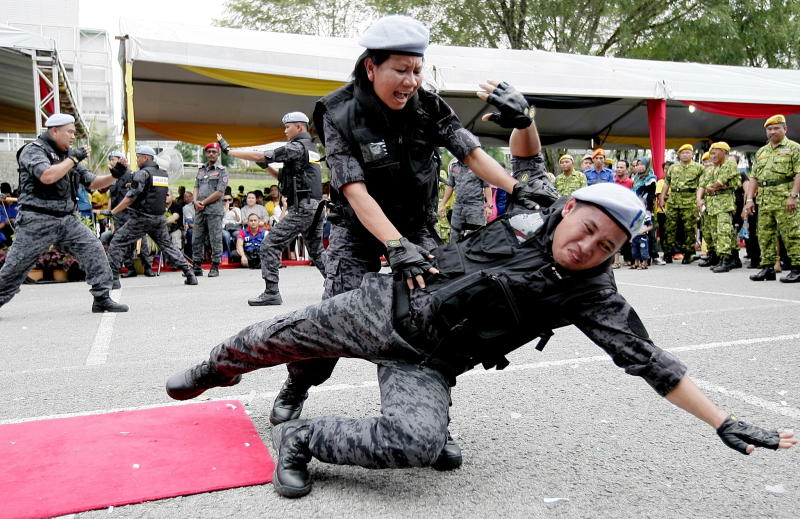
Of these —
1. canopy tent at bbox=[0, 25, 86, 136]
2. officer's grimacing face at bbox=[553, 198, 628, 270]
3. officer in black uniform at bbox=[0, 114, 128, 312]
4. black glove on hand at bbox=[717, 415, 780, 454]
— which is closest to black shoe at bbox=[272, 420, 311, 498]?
officer's grimacing face at bbox=[553, 198, 628, 270]

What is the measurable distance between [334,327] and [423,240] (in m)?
0.68

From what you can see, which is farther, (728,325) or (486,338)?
(728,325)

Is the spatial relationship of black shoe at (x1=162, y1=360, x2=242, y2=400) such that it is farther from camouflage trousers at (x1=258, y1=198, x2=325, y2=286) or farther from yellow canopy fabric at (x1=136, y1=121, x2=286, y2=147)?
yellow canopy fabric at (x1=136, y1=121, x2=286, y2=147)

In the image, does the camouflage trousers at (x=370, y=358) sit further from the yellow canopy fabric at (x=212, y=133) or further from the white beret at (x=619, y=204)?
the yellow canopy fabric at (x=212, y=133)

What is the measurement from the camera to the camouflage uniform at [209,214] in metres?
10.5

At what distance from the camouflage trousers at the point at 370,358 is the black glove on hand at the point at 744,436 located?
2.98 feet

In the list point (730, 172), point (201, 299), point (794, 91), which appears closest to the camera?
point (201, 299)

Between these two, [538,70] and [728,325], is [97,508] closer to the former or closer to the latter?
[728,325]

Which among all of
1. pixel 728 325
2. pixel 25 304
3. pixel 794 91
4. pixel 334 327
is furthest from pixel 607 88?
pixel 334 327

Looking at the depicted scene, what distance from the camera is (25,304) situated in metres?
7.66

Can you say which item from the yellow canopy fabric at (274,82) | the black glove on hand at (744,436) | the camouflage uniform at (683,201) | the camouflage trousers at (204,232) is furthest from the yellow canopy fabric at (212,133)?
the black glove on hand at (744,436)

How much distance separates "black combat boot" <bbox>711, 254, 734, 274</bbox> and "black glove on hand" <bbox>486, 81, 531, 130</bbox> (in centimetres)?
879

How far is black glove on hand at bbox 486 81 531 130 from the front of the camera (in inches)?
97.8

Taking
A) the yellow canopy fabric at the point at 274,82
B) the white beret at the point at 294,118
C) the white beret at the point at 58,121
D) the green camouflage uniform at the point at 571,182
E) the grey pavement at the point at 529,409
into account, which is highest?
the yellow canopy fabric at the point at 274,82
